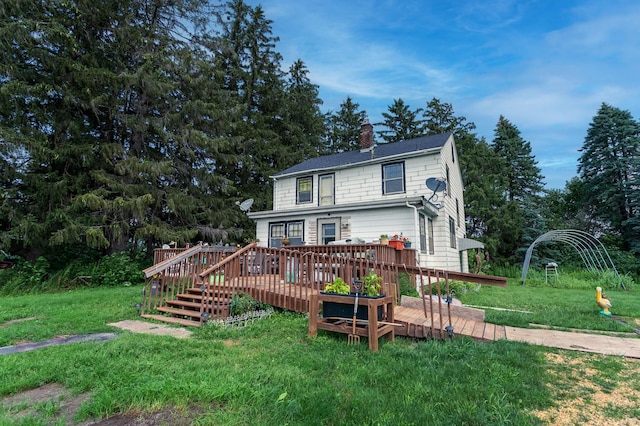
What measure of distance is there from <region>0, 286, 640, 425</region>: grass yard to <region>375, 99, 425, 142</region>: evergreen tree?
2674 cm

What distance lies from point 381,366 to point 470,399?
0.97m

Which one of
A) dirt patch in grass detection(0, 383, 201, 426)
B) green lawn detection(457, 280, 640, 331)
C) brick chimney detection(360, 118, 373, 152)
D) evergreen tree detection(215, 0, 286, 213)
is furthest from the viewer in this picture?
evergreen tree detection(215, 0, 286, 213)

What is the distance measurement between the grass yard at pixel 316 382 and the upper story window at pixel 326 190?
32.6 ft

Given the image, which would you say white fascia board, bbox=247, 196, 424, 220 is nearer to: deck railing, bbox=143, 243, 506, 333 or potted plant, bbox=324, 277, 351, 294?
deck railing, bbox=143, 243, 506, 333

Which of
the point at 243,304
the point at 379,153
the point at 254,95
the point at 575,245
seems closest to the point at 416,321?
the point at 243,304

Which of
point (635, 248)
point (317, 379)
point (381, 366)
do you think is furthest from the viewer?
point (635, 248)

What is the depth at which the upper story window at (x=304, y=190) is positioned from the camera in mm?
14938

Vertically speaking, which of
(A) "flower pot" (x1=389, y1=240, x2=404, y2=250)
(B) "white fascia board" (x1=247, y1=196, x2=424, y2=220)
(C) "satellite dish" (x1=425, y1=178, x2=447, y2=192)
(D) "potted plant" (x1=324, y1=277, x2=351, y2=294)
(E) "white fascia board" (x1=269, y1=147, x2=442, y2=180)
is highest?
(E) "white fascia board" (x1=269, y1=147, x2=442, y2=180)

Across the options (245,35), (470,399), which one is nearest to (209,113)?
(245,35)

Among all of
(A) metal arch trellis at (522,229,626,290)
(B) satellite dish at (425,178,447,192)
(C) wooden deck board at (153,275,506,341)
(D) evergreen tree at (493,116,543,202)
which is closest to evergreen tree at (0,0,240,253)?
(C) wooden deck board at (153,275,506,341)

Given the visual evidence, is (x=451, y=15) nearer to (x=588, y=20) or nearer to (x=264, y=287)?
(x=588, y=20)

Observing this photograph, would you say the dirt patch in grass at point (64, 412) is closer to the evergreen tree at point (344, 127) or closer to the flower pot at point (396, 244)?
the flower pot at point (396, 244)

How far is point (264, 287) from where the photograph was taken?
6219mm

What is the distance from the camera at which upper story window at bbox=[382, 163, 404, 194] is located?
1297 cm
